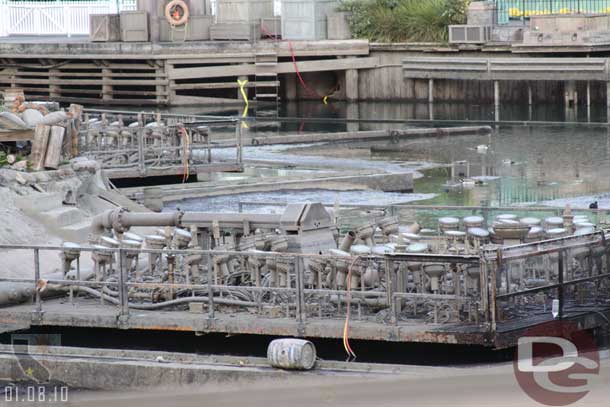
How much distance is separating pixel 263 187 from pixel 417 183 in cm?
360

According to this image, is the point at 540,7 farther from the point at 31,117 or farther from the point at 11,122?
the point at 11,122

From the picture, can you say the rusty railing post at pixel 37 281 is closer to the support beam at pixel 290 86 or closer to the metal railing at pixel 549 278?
the metal railing at pixel 549 278

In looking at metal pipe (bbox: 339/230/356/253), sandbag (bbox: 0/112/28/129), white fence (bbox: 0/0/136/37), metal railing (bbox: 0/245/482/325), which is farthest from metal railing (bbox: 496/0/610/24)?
metal railing (bbox: 0/245/482/325)

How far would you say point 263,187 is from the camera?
29500 millimetres

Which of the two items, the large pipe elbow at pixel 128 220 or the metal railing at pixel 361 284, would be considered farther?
the large pipe elbow at pixel 128 220

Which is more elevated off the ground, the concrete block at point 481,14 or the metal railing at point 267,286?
the concrete block at point 481,14

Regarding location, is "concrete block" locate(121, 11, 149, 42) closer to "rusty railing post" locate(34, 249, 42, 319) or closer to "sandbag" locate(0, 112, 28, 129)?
"sandbag" locate(0, 112, 28, 129)

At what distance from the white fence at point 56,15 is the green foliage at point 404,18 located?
1170cm

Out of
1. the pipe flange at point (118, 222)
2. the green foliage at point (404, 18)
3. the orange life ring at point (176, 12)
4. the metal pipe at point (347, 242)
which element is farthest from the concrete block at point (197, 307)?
the orange life ring at point (176, 12)

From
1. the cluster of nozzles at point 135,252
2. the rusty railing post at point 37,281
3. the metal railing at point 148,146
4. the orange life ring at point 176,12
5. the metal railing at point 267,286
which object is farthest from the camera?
the orange life ring at point 176,12

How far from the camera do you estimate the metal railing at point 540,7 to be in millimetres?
49875

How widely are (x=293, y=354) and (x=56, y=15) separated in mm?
47175

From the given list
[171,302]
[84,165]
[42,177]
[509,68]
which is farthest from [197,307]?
[509,68]

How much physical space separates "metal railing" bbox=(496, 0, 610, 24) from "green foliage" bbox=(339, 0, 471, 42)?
1598 millimetres
